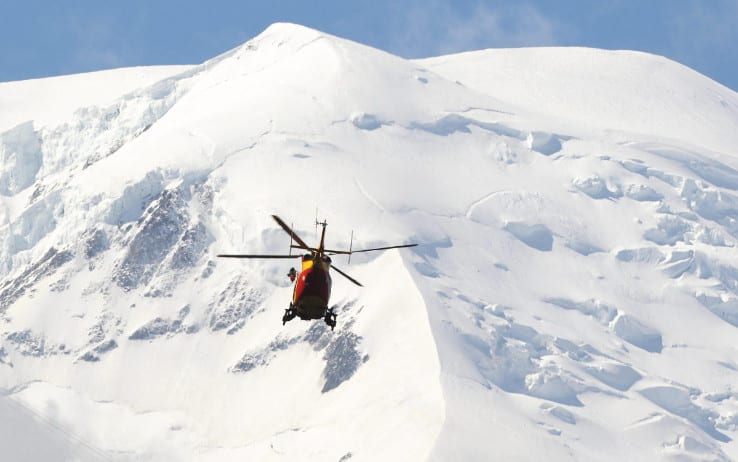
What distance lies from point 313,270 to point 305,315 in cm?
323

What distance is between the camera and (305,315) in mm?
90625

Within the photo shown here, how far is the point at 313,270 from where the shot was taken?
89312mm
